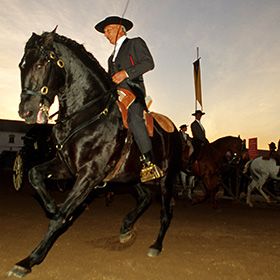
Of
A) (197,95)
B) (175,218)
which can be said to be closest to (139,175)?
(175,218)

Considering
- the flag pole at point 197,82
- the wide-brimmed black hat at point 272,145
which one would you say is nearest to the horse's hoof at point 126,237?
the wide-brimmed black hat at point 272,145

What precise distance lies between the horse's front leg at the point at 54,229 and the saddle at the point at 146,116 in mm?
1218

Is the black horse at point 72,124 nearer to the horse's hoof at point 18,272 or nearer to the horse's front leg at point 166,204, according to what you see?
the horse's hoof at point 18,272

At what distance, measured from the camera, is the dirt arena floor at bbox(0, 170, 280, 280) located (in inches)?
170

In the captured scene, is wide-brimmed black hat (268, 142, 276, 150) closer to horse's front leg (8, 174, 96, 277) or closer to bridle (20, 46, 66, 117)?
horse's front leg (8, 174, 96, 277)

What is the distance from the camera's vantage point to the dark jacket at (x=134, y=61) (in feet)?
17.4

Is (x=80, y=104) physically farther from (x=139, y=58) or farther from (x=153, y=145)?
(x=153, y=145)

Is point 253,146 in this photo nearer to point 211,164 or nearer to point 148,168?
point 211,164

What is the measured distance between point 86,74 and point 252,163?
11.9 m

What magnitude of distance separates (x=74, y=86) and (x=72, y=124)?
56cm

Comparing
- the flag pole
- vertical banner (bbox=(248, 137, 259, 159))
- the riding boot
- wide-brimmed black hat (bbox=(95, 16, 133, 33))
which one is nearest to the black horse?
the riding boot

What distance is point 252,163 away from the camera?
49.6ft

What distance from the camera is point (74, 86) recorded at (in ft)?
15.9

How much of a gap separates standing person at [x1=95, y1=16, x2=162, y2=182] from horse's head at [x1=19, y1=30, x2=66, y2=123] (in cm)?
108
